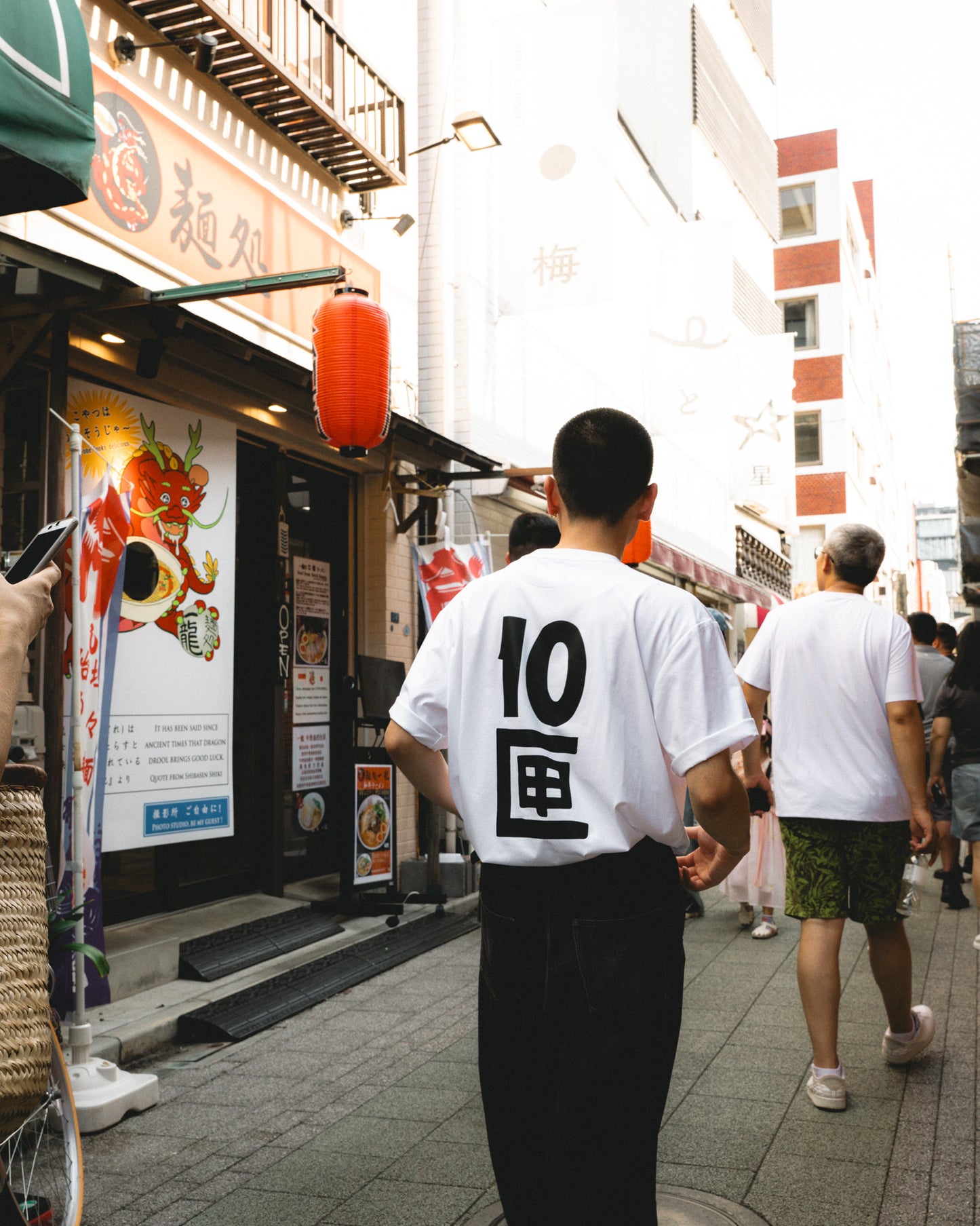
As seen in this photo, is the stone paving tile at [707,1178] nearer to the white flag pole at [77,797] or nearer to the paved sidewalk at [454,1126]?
the paved sidewalk at [454,1126]

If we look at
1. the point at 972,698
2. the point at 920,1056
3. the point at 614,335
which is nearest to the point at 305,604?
the point at 972,698

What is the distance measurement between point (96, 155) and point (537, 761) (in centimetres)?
535

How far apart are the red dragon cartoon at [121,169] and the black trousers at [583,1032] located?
215 inches

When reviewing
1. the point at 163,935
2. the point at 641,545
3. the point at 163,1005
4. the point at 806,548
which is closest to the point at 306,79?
the point at 641,545

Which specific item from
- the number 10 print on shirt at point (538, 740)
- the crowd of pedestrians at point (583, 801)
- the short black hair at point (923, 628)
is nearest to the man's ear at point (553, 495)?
the crowd of pedestrians at point (583, 801)

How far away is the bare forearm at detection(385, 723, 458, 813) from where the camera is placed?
2.38 meters

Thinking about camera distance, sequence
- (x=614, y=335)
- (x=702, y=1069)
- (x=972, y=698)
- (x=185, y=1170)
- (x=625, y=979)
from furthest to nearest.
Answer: (x=614, y=335)
(x=972, y=698)
(x=702, y=1069)
(x=185, y=1170)
(x=625, y=979)

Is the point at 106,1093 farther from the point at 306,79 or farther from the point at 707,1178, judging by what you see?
the point at 306,79

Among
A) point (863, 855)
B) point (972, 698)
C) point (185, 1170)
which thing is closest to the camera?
point (185, 1170)

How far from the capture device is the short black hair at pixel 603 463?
2293mm

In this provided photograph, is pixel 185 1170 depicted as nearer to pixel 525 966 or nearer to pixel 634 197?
pixel 525 966

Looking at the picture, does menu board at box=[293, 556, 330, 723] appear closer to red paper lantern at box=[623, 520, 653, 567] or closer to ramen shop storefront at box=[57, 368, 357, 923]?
ramen shop storefront at box=[57, 368, 357, 923]

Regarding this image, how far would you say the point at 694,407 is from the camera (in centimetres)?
1330

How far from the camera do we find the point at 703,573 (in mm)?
15883
